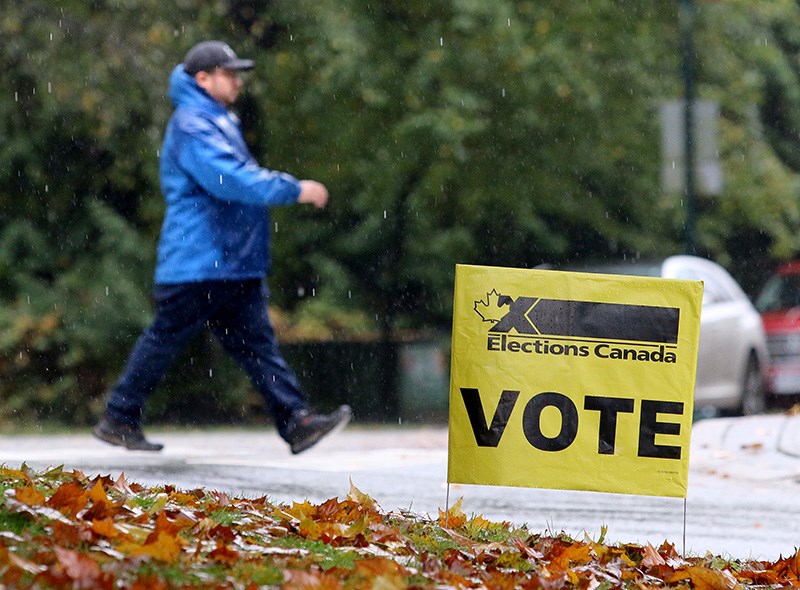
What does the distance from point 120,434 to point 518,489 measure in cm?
223

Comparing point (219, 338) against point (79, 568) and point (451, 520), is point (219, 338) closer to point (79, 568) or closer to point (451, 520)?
point (451, 520)

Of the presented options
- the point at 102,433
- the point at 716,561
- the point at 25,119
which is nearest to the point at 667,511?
the point at 716,561

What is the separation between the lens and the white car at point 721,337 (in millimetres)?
14602

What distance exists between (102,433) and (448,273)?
489 inches

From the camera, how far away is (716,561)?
582 centimetres

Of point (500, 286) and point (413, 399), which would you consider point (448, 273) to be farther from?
point (500, 286)

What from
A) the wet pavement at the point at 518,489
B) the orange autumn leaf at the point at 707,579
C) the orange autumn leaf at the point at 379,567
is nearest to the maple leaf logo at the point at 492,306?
the wet pavement at the point at 518,489

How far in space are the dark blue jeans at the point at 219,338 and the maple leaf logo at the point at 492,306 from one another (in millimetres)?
2668

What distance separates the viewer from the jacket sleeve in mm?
8141

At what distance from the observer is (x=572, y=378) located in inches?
225

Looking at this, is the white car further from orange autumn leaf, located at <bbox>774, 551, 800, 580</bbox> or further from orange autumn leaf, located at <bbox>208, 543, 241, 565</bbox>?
orange autumn leaf, located at <bbox>208, 543, 241, 565</bbox>

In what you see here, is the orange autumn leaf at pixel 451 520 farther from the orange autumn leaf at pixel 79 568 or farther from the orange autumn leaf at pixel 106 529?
the orange autumn leaf at pixel 79 568

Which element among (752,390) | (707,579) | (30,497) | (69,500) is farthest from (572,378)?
(752,390)

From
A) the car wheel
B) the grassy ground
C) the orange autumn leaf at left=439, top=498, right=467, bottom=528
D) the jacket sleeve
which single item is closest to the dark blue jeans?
the jacket sleeve
